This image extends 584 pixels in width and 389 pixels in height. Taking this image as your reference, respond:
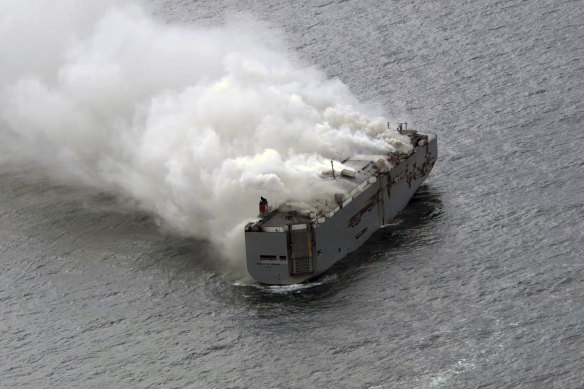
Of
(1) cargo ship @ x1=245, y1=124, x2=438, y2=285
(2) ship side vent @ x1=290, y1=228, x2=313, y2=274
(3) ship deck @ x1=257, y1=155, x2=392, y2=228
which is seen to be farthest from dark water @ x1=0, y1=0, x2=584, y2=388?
(3) ship deck @ x1=257, y1=155, x2=392, y2=228

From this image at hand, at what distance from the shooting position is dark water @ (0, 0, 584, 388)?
8788 centimetres

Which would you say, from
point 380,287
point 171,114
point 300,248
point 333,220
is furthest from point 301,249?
point 171,114

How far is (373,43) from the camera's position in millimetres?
165500

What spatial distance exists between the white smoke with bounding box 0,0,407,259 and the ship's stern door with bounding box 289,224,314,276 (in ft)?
22.4

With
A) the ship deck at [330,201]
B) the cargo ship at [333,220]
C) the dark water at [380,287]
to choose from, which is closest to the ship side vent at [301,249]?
the cargo ship at [333,220]

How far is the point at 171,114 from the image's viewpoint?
126 meters

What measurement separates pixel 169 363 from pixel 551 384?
1080 inches

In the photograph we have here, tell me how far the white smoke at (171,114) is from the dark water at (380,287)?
4634mm

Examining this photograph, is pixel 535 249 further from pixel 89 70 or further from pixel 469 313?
pixel 89 70

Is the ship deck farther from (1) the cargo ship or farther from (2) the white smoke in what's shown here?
(2) the white smoke

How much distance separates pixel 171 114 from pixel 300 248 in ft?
97.3

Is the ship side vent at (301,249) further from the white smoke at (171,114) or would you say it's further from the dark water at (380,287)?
the white smoke at (171,114)

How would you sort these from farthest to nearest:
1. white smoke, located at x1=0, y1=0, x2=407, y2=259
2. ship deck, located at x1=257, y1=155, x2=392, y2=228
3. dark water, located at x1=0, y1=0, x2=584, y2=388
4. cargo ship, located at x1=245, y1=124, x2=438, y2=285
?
white smoke, located at x1=0, y1=0, x2=407, y2=259, ship deck, located at x1=257, y1=155, x2=392, y2=228, cargo ship, located at x1=245, y1=124, x2=438, y2=285, dark water, located at x1=0, y1=0, x2=584, y2=388

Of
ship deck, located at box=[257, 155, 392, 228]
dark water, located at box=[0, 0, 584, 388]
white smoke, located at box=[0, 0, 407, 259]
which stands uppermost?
white smoke, located at box=[0, 0, 407, 259]
